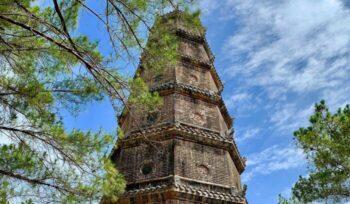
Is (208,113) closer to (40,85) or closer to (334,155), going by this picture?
(334,155)

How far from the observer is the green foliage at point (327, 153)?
1038cm

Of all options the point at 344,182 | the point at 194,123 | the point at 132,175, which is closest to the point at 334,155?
the point at 344,182

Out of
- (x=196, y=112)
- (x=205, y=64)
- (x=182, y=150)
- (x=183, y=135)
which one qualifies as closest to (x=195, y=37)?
(x=205, y=64)

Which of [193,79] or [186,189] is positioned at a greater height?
[193,79]

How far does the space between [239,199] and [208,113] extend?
3.43 metres

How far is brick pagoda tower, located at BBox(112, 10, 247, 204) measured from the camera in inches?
425

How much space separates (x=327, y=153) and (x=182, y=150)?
12.9 feet

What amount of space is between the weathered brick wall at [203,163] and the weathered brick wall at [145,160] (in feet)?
0.88

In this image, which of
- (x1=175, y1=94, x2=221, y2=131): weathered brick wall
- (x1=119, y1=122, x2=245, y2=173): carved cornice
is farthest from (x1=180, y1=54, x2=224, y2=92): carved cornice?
(x1=119, y1=122, x2=245, y2=173): carved cornice

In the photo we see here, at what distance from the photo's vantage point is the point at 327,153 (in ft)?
34.8

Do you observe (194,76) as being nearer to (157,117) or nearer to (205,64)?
(205,64)

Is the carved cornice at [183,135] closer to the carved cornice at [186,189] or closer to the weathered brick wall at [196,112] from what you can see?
the weathered brick wall at [196,112]

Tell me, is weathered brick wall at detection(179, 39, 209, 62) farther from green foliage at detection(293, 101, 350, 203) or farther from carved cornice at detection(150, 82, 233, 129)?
green foliage at detection(293, 101, 350, 203)

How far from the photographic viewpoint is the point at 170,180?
10883 millimetres
